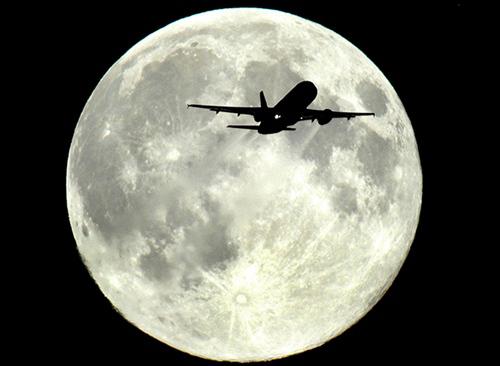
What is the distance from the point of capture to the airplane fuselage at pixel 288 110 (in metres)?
10.8

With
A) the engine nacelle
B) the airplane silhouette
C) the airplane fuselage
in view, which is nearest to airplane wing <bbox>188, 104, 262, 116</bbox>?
the airplane silhouette

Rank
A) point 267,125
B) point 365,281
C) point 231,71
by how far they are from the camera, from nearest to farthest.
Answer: point 267,125 < point 231,71 < point 365,281

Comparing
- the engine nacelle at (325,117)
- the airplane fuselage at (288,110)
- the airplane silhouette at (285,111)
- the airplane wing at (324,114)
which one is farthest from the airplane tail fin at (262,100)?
the engine nacelle at (325,117)

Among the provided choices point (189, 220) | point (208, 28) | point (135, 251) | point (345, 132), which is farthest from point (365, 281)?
point (208, 28)

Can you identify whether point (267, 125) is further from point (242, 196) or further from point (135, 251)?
point (135, 251)

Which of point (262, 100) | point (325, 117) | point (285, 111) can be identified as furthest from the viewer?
point (325, 117)

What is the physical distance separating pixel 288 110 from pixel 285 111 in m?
0.08

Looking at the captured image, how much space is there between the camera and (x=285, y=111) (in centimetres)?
1091

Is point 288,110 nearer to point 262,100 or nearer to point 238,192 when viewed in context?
point 262,100

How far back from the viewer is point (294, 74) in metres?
11.6

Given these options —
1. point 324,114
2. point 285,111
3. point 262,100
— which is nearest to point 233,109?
point 262,100

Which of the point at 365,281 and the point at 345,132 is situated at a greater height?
the point at 345,132

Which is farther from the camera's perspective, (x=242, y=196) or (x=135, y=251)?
(x=135, y=251)

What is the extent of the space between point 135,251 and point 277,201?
3.11 m
